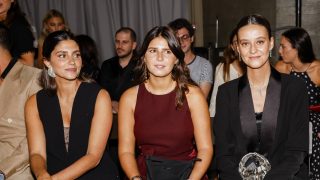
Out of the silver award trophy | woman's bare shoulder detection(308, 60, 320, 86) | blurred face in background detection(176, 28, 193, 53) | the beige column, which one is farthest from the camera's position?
the beige column

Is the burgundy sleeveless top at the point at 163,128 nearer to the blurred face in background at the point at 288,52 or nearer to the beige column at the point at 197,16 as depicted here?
the blurred face in background at the point at 288,52

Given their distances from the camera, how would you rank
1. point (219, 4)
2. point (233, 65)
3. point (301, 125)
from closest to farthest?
point (301, 125) < point (233, 65) < point (219, 4)

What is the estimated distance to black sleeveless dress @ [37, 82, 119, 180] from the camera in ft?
9.14

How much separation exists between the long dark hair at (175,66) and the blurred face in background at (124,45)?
2.13m

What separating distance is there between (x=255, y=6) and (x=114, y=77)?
2221 millimetres

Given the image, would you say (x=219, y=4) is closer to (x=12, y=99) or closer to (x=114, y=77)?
(x=114, y=77)

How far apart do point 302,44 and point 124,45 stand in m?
1.92

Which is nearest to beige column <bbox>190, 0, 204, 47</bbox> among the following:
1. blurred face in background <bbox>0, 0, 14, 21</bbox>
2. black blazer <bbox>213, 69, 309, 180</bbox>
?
blurred face in background <bbox>0, 0, 14, 21</bbox>

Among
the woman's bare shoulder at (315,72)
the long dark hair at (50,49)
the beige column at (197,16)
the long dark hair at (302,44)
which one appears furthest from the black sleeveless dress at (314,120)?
the beige column at (197,16)

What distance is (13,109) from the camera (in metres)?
2.96

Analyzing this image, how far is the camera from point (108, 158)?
2906 millimetres

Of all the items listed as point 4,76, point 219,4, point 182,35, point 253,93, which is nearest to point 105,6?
point 219,4

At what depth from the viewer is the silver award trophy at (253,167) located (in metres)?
2.36

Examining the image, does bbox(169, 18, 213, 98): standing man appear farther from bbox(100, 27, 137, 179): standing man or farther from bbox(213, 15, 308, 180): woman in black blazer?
bbox(213, 15, 308, 180): woman in black blazer
